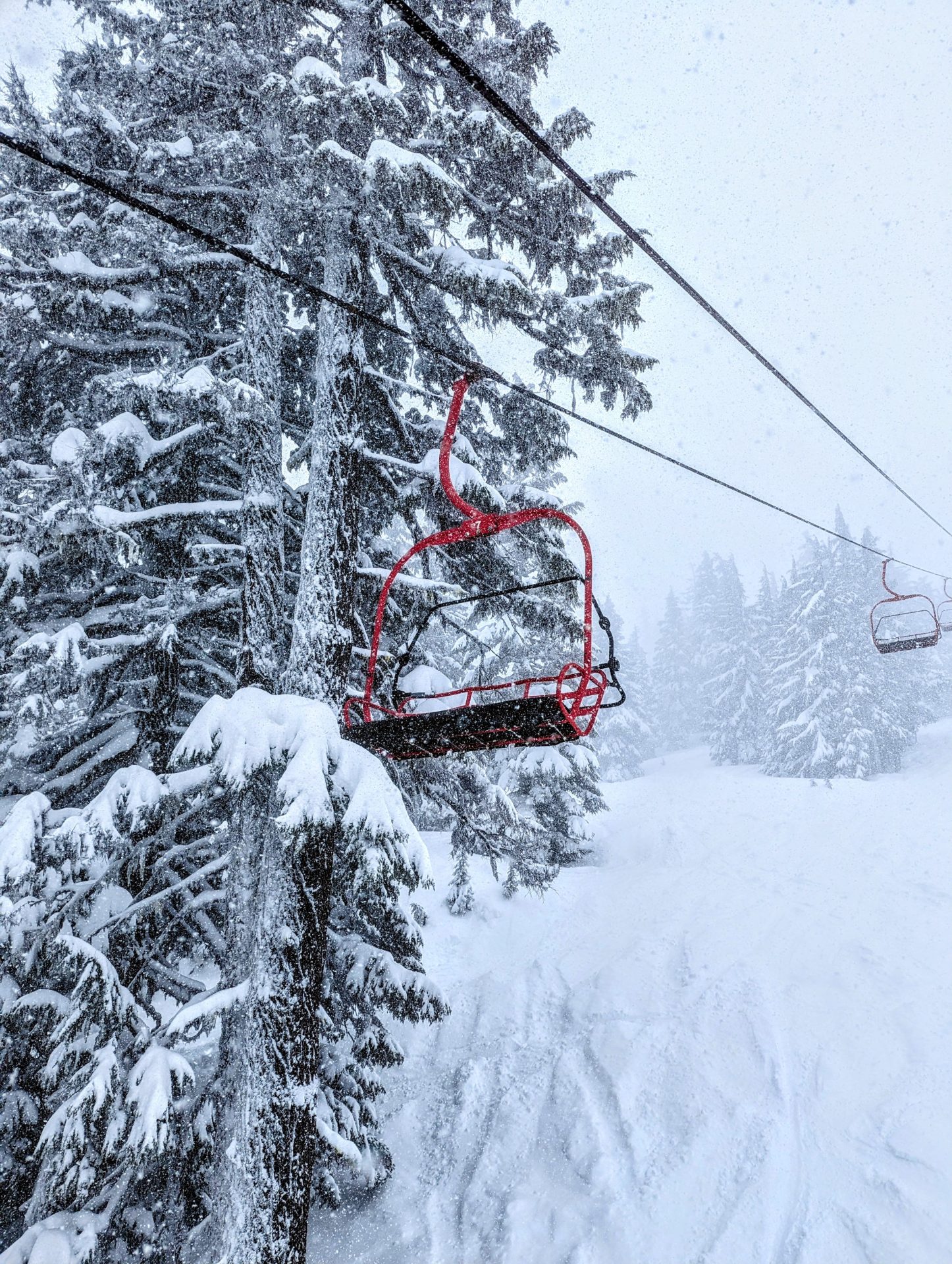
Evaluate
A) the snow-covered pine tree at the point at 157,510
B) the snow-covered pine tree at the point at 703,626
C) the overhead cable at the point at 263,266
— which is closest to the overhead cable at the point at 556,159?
the overhead cable at the point at 263,266

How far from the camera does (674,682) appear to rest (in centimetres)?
5859

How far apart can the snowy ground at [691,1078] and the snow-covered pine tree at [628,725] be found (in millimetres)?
26384

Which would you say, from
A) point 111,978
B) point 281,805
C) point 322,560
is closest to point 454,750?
point 281,805

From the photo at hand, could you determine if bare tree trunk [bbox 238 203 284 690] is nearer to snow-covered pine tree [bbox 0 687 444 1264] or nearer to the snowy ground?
snow-covered pine tree [bbox 0 687 444 1264]

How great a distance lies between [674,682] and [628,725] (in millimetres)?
16924

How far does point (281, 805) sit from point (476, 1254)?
25.7 ft

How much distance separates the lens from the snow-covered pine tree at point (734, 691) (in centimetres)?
4156

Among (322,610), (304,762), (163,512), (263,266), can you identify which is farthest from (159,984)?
(263,266)

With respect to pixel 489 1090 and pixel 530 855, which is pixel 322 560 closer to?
pixel 530 855

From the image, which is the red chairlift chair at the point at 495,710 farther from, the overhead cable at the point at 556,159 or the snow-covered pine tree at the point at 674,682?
the snow-covered pine tree at the point at 674,682

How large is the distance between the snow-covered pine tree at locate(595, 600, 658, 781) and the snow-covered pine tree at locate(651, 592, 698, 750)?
141 inches

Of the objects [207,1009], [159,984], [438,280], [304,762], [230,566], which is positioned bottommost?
[159,984]

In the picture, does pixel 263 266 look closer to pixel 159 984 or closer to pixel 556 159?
pixel 556 159

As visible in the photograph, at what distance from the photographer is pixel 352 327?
6809 millimetres
